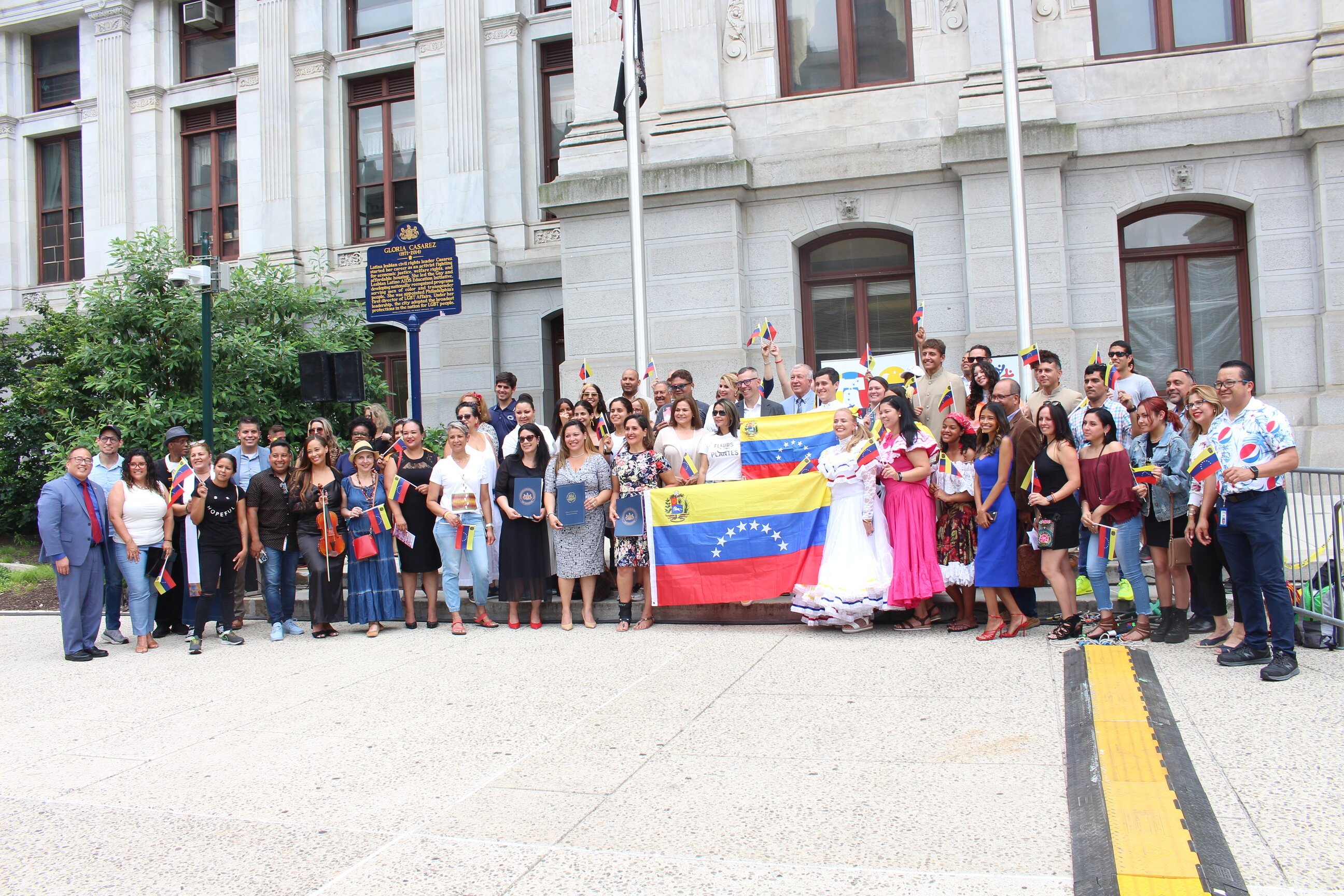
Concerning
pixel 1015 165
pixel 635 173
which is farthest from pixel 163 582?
pixel 1015 165

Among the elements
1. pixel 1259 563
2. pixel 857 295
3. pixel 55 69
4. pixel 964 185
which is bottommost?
pixel 1259 563

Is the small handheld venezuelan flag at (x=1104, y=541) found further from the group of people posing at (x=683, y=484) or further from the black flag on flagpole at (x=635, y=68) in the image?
the black flag on flagpole at (x=635, y=68)

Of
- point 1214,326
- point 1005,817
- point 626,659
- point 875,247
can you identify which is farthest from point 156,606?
point 1214,326

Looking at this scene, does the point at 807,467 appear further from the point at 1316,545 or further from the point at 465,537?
the point at 1316,545

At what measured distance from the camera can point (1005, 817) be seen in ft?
14.4

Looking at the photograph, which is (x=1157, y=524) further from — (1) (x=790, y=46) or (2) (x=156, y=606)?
(1) (x=790, y=46)

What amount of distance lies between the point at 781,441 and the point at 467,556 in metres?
3.23

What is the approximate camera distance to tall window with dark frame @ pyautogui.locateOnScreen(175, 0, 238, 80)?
23875 mm

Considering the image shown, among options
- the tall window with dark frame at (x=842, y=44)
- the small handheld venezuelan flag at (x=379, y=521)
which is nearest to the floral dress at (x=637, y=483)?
the small handheld venezuelan flag at (x=379, y=521)

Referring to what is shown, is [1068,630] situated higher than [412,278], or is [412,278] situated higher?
[412,278]

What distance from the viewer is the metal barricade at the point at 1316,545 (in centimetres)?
729

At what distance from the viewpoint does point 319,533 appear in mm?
9891

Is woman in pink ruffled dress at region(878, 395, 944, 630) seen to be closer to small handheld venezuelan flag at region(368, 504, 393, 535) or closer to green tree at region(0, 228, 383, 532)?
small handheld venezuelan flag at region(368, 504, 393, 535)

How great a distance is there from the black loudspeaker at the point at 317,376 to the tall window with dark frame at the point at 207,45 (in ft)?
48.8
